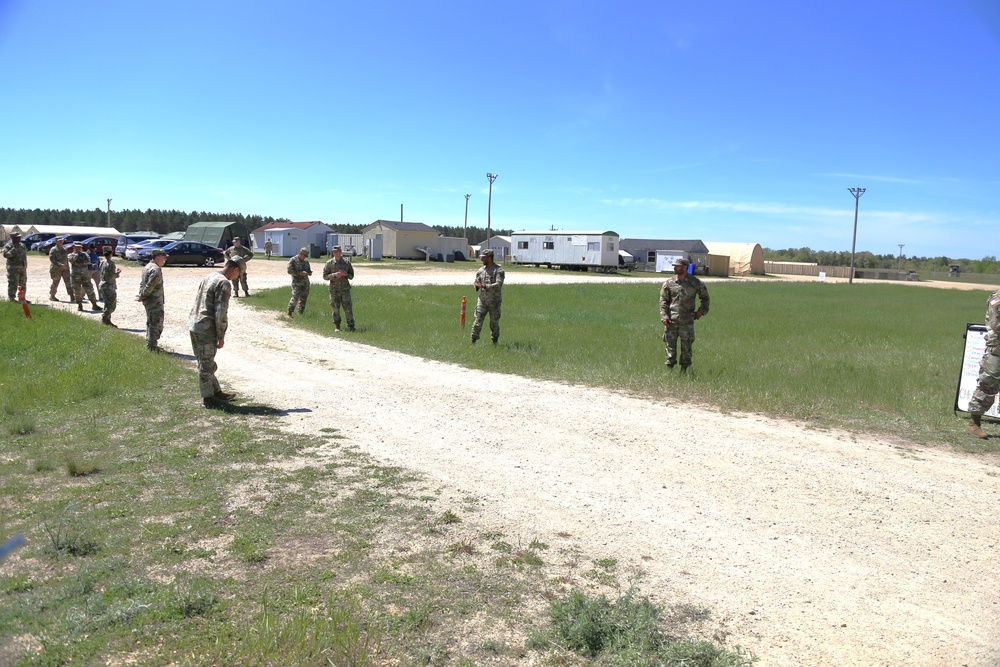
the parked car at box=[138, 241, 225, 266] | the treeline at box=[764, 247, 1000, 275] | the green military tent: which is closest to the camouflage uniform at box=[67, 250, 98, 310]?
the parked car at box=[138, 241, 225, 266]

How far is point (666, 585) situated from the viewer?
4.52 meters

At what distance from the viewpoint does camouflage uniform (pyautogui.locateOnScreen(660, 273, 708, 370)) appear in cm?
1226

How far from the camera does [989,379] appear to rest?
8.81 m

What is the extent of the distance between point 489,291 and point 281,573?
10575mm

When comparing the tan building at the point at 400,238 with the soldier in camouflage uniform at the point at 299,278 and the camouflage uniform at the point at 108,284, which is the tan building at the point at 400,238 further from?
the camouflage uniform at the point at 108,284

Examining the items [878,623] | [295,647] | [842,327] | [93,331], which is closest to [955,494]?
[878,623]

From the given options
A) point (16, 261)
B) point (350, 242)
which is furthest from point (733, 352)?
point (350, 242)

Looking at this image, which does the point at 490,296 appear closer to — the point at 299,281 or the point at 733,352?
the point at 733,352

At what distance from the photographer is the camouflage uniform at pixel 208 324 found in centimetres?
905

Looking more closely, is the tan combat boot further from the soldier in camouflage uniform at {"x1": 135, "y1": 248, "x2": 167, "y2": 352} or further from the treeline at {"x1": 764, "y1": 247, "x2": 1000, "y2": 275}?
the treeline at {"x1": 764, "y1": 247, "x2": 1000, "y2": 275}

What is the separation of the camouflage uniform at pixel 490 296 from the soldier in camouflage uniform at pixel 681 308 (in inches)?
141

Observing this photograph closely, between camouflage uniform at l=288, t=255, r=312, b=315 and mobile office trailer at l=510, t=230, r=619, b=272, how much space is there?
44154 mm

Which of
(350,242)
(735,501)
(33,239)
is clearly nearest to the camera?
(735,501)

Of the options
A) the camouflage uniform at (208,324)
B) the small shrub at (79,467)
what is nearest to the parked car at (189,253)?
the camouflage uniform at (208,324)
